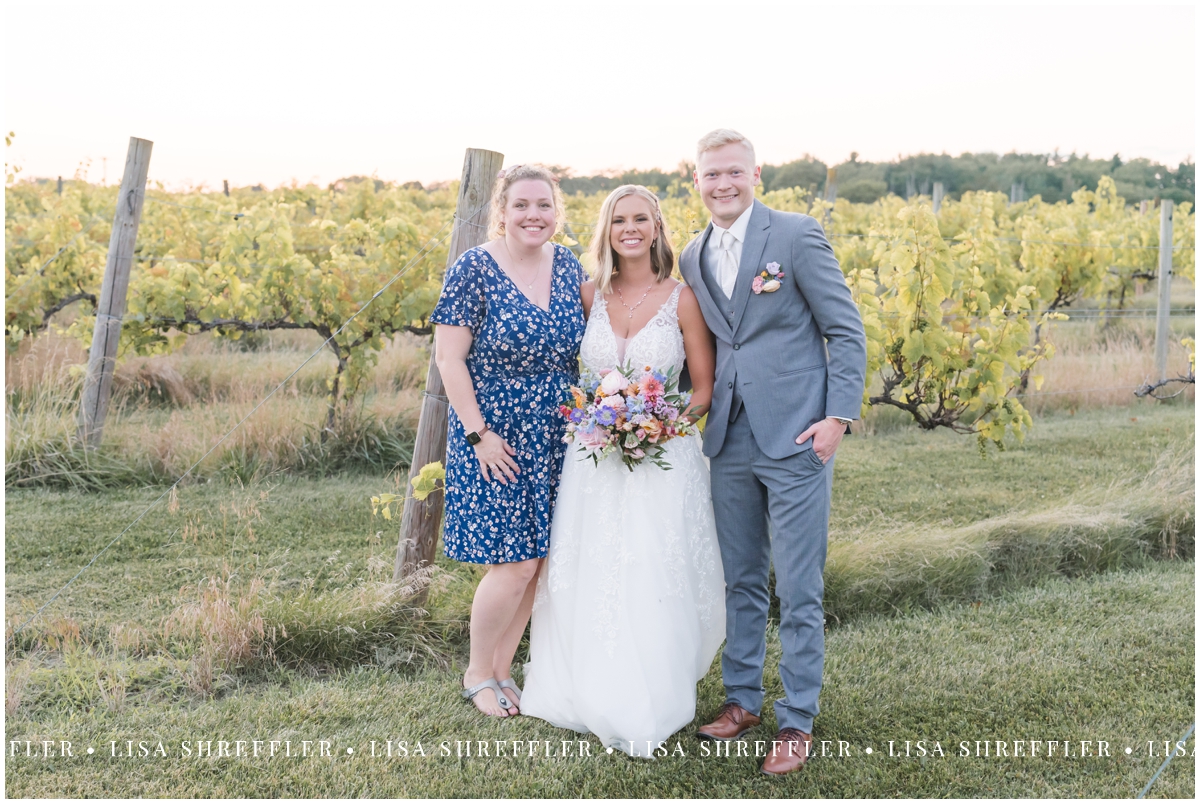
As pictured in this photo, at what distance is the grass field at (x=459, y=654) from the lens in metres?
2.88

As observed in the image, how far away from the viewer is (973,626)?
406cm

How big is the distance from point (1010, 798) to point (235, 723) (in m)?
2.47

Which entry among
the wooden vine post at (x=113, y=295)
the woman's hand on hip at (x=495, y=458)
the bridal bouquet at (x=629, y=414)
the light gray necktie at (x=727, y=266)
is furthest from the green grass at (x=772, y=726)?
the wooden vine post at (x=113, y=295)

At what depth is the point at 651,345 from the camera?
10.1ft

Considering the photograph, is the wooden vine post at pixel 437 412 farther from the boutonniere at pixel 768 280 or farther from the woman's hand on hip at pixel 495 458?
the boutonniere at pixel 768 280

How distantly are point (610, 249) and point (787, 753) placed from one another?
1714mm

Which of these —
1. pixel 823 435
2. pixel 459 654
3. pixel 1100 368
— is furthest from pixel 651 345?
pixel 1100 368

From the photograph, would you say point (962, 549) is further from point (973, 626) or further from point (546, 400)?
point (546, 400)

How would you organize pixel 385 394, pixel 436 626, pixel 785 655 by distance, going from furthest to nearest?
pixel 385 394, pixel 436 626, pixel 785 655

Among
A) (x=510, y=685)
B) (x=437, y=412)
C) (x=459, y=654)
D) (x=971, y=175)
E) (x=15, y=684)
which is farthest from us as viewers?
(x=971, y=175)

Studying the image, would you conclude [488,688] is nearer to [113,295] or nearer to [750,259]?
[750,259]

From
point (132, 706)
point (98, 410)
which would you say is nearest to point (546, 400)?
point (132, 706)

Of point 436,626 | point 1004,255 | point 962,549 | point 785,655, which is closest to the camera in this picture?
point 785,655

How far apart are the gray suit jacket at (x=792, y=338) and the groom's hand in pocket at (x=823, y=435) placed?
0.9 inches
